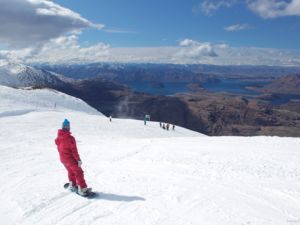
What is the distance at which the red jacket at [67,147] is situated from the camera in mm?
10345

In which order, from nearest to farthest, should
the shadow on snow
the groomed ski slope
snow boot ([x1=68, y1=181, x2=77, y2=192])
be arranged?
the groomed ski slope
the shadow on snow
snow boot ([x1=68, y1=181, x2=77, y2=192])

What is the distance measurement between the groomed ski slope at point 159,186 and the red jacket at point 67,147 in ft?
3.68

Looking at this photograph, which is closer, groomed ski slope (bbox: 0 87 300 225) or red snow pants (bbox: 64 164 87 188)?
groomed ski slope (bbox: 0 87 300 225)

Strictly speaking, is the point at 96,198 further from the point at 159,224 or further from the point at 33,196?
the point at 159,224

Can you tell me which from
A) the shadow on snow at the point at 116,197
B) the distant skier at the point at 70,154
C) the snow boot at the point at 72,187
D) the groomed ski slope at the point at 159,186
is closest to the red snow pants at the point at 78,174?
the distant skier at the point at 70,154

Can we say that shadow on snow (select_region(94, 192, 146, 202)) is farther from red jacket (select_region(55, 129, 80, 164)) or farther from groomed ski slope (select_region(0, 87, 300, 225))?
red jacket (select_region(55, 129, 80, 164))

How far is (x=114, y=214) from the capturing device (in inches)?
362

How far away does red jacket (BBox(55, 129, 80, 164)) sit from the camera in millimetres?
10345

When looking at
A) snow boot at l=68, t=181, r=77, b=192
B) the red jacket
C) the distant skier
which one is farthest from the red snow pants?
snow boot at l=68, t=181, r=77, b=192

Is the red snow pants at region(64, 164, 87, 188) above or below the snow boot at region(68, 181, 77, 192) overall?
above

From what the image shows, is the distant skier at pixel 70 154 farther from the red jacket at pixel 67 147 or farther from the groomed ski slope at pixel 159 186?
the groomed ski slope at pixel 159 186

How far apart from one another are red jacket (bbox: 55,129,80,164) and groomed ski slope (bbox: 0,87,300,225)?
112 centimetres

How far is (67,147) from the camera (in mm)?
10406

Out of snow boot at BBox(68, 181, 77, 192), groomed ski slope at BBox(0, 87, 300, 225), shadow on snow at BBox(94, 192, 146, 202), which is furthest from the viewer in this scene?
snow boot at BBox(68, 181, 77, 192)
